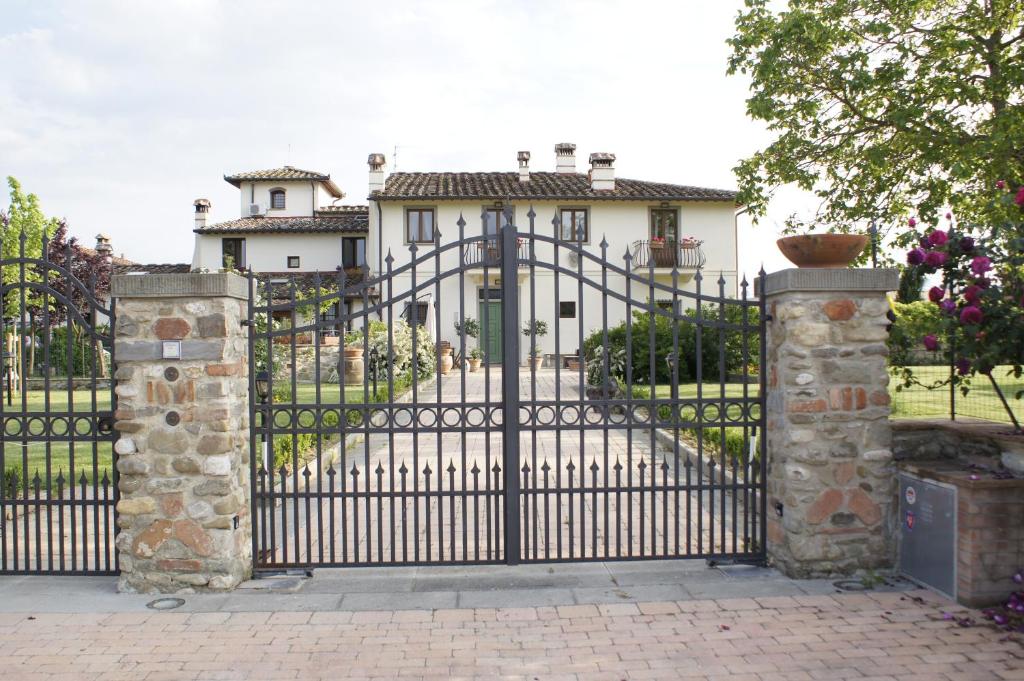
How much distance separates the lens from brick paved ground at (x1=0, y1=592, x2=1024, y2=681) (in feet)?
12.0

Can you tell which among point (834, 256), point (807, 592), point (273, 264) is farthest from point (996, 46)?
point (273, 264)

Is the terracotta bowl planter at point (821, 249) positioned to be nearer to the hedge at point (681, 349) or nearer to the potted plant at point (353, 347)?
the hedge at point (681, 349)

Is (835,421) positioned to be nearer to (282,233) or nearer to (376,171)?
(376,171)

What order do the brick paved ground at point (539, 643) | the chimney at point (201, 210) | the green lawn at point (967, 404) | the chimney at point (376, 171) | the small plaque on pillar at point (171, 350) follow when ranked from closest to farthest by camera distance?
the brick paved ground at point (539, 643) < the small plaque on pillar at point (171, 350) < the green lawn at point (967, 404) < the chimney at point (376, 171) < the chimney at point (201, 210)

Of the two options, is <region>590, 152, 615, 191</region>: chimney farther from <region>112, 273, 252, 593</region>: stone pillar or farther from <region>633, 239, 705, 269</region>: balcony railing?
<region>112, 273, 252, 593</region>: stone pillar

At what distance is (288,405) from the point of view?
195 inches

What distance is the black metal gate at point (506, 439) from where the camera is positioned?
4.94 meters

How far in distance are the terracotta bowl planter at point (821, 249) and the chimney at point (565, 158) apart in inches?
1132

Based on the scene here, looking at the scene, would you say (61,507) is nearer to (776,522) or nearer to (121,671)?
(121,671)

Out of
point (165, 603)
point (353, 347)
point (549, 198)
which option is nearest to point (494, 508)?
point (165, 603)

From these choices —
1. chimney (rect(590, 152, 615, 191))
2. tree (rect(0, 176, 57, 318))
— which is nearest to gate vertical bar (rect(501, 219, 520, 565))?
tree (rect(0, 176, 57, 318))

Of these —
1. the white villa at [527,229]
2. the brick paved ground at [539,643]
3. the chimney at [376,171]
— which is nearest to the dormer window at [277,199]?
the white villa at [527,229]

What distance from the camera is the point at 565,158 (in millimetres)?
33000

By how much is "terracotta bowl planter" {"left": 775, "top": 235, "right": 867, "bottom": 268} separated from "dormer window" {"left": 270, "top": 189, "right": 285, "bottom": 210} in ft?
111
